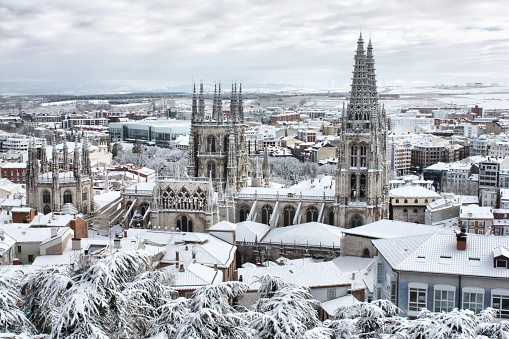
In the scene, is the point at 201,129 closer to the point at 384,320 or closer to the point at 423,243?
the point at 423,243

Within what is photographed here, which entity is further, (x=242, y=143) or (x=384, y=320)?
(x=242, y=143)

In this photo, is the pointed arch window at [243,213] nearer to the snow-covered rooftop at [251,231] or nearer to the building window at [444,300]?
the snow-covered rooftop at [251,231]

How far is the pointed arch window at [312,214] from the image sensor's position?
67.7 meters

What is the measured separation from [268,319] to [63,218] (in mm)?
41870

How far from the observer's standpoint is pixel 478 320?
21734 millimetres

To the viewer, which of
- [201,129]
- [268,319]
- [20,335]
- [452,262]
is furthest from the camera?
[201,129]

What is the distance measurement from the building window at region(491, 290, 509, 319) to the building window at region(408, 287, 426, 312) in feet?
10.8

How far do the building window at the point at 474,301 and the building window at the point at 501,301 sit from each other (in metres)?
0.56

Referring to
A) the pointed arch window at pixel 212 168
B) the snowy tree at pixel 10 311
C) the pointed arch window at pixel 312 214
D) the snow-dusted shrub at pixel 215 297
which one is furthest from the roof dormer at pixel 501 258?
the pointed arch window at pixel 212 168

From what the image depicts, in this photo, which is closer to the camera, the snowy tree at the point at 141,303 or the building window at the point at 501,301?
the snowy tree at the point at 141,303

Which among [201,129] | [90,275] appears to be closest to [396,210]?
[201,129]

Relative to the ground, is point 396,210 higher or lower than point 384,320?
lower

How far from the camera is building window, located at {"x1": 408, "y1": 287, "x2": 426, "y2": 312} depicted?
3203 centimetres

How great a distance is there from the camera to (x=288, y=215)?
68500mm
